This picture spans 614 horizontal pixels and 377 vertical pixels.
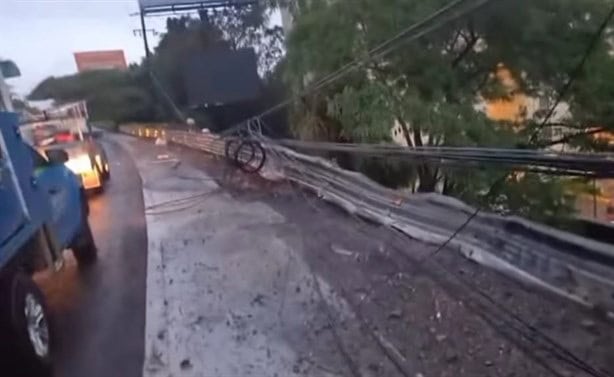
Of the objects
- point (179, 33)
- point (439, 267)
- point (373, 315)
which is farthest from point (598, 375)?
point (179, 33)

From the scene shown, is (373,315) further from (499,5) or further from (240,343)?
(499,5)

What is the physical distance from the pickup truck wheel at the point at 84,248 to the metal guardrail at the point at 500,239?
3.24 meters

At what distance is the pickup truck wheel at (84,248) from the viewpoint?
8.51 m

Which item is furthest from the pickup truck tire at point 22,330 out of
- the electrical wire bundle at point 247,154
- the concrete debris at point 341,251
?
the electrical wire bundle at point 247,154

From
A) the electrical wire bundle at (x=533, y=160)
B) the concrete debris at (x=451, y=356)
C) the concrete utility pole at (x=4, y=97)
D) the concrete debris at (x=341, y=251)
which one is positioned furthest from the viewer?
the concrete debris at (x=341, y=251)

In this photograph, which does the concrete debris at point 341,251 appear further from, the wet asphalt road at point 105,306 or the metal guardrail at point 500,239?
the wet asphalt road at point 105,306

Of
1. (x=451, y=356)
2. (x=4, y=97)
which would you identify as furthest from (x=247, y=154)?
(x=451, y=356)

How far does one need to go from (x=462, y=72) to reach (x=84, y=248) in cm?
980

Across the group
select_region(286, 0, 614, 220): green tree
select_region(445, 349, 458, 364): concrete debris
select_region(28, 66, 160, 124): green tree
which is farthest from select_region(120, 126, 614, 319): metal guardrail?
select_region(28, 66, 160, 124): green tree

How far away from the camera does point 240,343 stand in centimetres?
480

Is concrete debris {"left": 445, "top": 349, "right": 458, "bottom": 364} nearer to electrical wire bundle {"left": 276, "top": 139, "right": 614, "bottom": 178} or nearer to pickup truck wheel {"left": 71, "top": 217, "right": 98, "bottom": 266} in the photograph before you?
electrical wire bundle {"left": 276, "top": 139, "right": 614, "bottom": 178}

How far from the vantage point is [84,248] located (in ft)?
28.4

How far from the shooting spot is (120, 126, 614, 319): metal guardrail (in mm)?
4258

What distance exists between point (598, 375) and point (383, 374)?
3.78ft
